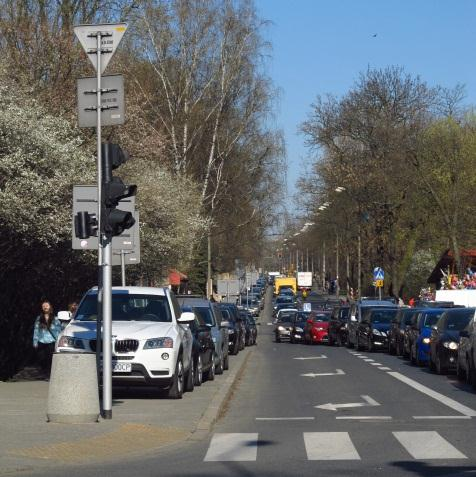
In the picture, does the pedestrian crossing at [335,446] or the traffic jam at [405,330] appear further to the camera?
the traffic jam at [405,330]

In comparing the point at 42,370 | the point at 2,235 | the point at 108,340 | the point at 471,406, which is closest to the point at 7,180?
the point at 2,235

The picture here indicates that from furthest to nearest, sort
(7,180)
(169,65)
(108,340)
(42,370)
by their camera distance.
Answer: (169,65), (42,370), (7,180), (108,340)

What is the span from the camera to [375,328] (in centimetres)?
4078

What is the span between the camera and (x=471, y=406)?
58.6 ft

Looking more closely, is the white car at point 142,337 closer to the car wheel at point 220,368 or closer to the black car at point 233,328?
the car wheel at point 220,368

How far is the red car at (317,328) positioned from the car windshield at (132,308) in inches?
1283

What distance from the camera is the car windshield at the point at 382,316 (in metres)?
41.3

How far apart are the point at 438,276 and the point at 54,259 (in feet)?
160

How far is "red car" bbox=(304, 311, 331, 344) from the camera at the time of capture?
52.0 m

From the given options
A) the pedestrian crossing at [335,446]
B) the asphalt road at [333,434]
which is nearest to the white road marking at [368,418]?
the asphalt road at [333,434]

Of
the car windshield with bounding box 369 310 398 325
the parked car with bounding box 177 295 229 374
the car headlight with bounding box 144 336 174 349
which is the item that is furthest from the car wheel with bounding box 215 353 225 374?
the car windshield with bounding box 369 310 398 325

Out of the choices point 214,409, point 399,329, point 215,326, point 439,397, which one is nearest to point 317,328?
point 399,329

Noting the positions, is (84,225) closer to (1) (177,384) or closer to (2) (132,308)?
(1) (177,384)

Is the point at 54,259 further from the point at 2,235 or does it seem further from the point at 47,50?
the point at 47,50
